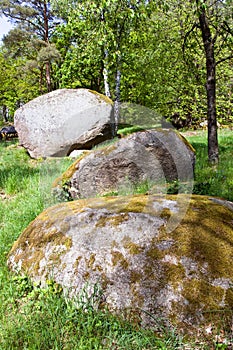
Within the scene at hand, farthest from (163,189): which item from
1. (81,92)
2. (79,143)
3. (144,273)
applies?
(81,92)

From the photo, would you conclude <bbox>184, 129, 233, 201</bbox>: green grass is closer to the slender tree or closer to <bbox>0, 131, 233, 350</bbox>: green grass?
<bbox>0, 131, 233, 350</bbox>: green grass

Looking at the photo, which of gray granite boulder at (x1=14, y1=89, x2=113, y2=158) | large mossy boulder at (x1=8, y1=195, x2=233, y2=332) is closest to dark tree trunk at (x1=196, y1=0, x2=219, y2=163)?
gray granite boulder at (x1=14, y1=89, x2=113, y2=158)

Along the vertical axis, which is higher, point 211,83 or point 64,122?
point 211,83

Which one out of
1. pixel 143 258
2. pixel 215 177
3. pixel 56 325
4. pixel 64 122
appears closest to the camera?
pixel 56 325

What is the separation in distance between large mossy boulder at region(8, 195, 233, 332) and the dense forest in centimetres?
Answer: 310

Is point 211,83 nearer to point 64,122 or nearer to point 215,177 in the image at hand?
point 215,177

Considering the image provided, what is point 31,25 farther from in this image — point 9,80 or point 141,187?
point 141,187

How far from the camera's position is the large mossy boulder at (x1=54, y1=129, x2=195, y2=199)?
5.55m

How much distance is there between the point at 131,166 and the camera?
564 centimetres

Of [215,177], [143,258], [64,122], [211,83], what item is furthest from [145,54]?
[143,258]

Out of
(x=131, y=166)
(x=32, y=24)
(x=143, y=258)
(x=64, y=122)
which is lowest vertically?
(x=143, y=258)

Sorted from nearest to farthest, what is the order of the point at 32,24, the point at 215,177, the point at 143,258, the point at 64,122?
the point at 143,258, the point at 215,177, the point at 64,122, the point at 32,24

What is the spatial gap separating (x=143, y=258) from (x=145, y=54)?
1376 cm

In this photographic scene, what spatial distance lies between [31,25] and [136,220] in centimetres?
2350
